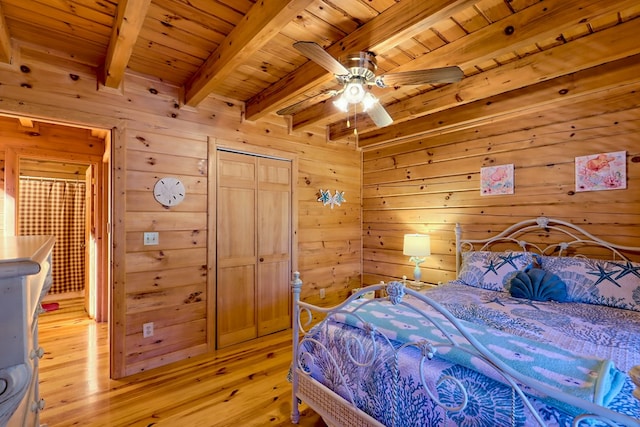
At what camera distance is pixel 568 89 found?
2562mm

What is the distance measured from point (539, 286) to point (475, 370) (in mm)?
1630

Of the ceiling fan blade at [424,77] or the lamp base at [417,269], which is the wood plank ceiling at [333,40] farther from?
the lamp base at [417,269]

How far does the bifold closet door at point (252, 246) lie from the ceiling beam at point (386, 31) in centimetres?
105

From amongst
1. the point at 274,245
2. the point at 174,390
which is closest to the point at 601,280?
the point at 274,245

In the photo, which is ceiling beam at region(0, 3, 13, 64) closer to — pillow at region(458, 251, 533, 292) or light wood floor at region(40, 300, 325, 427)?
light wood floor at region(40, 300, 325, 427)

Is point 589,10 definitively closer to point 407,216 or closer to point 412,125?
point 412,125

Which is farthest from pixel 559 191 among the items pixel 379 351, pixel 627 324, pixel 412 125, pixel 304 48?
pixel 304 48

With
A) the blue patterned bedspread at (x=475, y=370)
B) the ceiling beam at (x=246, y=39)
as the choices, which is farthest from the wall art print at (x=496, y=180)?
the ceiling beam at (x=246, y=39)

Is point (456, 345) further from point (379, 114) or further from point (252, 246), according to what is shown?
point (252, 246)

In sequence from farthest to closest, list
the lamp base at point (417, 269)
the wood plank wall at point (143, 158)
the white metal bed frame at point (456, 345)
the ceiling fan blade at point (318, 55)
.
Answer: the lamp base at point (417, 269) < the wood plank wall at point (143, 158) < the ceiling fan blade at point (318, 55) < the white metal bed frame at point (456, 345)

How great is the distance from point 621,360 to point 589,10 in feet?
5.75

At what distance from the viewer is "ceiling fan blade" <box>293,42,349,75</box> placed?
1.53m

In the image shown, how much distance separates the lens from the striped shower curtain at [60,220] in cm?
498

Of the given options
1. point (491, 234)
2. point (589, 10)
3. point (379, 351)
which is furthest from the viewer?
point (491, 234)
